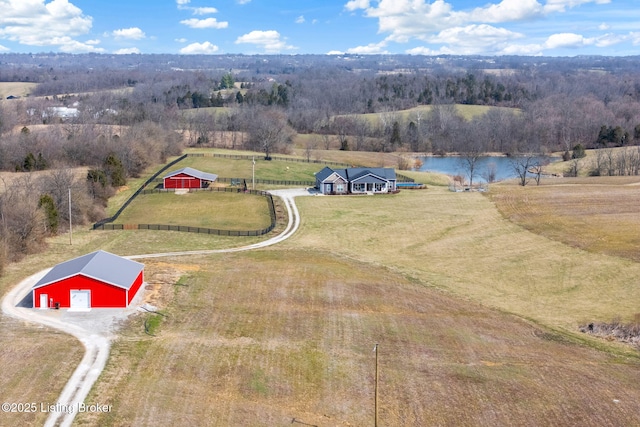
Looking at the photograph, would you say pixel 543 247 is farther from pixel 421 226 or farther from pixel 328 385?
pixel 328 385

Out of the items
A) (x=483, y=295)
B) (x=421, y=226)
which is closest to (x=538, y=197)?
(x=421, y=226)

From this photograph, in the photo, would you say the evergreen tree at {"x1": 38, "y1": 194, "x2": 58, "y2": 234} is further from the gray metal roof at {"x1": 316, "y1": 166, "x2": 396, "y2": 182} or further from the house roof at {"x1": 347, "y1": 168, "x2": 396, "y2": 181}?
the house roof at {"x1": 347, "y1": 168, "x2": 396, "y2": 181}

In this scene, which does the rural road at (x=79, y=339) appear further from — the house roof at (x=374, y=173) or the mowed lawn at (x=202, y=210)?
the house roof at (x=374, y=173)

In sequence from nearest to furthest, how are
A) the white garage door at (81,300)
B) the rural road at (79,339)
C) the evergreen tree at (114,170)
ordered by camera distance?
the rural road at (79,339)
the white garage door at (81,300)
the evergreen tree at (114,170)

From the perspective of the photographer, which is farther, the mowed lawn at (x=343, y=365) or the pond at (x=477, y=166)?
the pond at (x=477, y=166)

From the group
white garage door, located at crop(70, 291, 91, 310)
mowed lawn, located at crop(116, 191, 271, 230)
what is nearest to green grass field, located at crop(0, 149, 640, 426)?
white garage door, located at crop(70, 291, 91, 310)

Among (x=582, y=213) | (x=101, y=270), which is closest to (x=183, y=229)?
(x=101, y=270)

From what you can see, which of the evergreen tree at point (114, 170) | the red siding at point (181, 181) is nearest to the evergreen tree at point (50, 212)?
the evergreen tree at point (114, 170)
